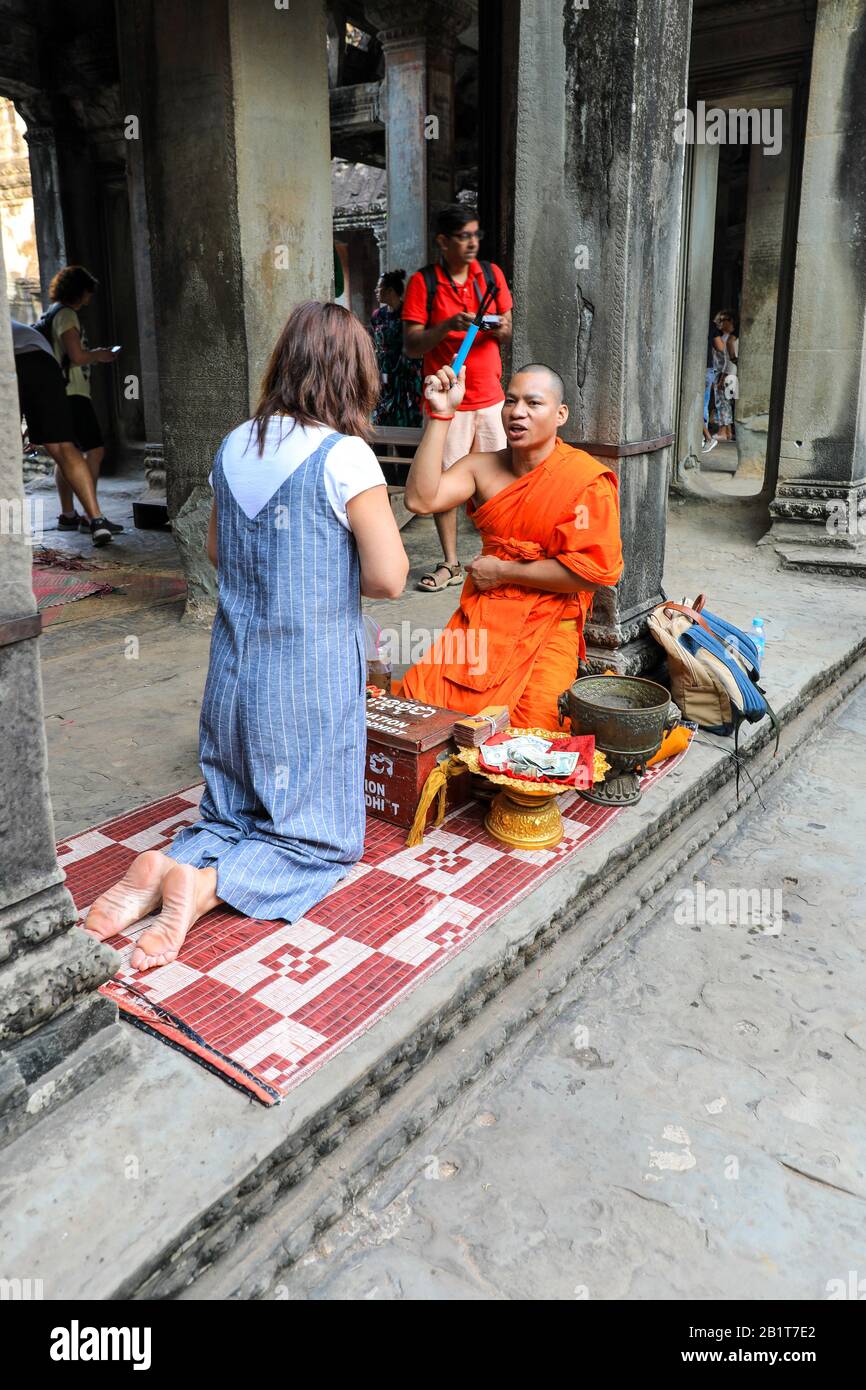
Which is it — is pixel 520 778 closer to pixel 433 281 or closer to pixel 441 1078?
pixel 441 1078

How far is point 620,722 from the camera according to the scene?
11.1 feet

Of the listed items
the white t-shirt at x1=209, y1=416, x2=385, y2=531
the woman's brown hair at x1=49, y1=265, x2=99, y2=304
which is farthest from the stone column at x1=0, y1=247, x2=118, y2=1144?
the woman's brown hair at x1=49, y1=265, x2=99, y2=304

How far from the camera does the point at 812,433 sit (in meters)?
7.45

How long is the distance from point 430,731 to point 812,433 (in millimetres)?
5341

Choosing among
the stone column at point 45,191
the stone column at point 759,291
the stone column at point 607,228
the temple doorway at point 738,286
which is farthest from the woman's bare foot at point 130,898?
the stone column at point 759,291

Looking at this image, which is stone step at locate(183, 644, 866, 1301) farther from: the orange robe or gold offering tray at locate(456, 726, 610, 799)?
the orange robe

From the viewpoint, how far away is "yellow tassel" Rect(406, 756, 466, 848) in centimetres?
312

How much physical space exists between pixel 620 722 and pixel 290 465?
4.49 feet

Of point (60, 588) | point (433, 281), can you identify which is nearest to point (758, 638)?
point (433, 281)

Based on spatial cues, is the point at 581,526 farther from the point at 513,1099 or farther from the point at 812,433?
the point at 812,433

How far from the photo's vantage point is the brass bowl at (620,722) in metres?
3.39

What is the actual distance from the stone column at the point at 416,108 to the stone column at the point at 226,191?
5920 millimetres

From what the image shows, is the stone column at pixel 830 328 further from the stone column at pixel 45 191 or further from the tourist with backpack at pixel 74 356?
the stone column at pixel 45 191
